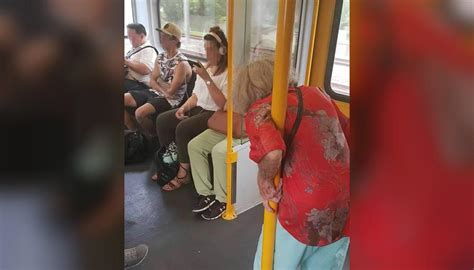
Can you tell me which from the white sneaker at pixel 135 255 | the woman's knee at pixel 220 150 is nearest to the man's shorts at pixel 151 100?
the woman's knee at pixel 220 150

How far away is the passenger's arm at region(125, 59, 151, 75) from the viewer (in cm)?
46

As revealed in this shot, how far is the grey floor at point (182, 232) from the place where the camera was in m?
0.57

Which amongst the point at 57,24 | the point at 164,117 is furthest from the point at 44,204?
the point at 164,117

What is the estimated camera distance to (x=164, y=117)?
0.60 meters

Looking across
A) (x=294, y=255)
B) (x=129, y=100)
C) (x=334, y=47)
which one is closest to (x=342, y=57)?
(x=334, y=47)

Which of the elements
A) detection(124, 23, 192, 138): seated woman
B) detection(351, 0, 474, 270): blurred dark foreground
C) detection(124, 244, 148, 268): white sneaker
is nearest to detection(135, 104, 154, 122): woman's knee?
detection(124, 23, 192, 138): seated woman

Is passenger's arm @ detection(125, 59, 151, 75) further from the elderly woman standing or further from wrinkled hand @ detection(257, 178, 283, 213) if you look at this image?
wrinkled hand @ detection(257, 178, 283, 213)

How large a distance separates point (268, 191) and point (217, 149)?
0.12 m

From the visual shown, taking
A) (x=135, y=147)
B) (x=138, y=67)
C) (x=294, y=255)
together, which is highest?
(x=138, y=67)

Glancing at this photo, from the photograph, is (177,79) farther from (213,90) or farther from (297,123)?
(297,123)

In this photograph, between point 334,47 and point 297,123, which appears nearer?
point 334,47

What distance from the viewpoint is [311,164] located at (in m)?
0.56

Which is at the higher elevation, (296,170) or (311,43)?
(311,43)

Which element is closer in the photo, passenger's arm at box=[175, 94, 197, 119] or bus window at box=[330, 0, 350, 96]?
bus window at box=[330, 0, 350, 96]
